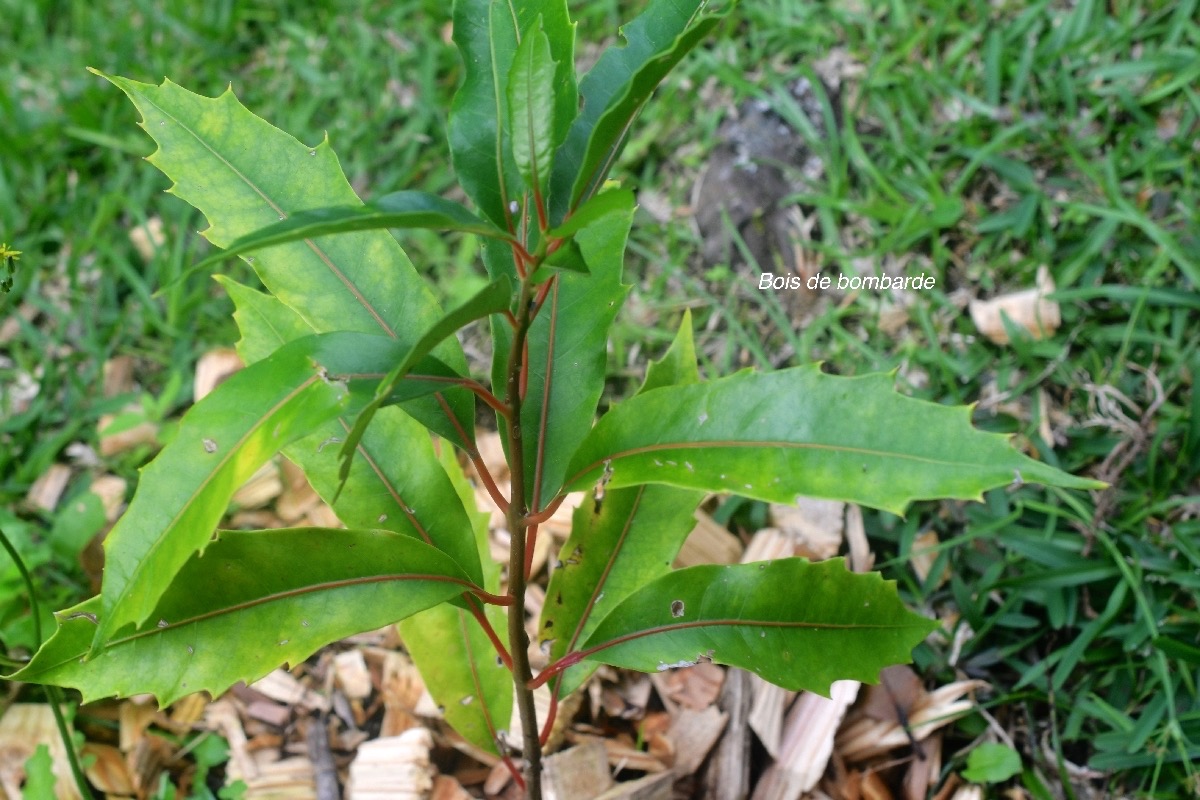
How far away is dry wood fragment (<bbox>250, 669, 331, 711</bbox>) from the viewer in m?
1.85

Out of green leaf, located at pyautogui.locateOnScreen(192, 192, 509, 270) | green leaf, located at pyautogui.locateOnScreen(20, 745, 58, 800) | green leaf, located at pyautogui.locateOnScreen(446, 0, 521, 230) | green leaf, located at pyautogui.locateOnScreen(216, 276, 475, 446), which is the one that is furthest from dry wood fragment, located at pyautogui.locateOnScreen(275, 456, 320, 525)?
green leaf, located at pyautogui.locateOnScreen(192, 192, 509, 270)

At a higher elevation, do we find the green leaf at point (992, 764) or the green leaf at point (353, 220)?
the green leaf at point (353, 220)

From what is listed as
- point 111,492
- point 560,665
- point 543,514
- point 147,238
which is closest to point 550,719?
point 560,665

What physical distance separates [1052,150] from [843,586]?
61.1 inches

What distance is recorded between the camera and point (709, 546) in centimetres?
188

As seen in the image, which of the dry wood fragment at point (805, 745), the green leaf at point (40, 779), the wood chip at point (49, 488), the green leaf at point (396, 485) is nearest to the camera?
the green leaf at point (396, 485)

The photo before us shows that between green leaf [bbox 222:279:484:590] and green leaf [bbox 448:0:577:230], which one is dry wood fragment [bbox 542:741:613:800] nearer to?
green leaf [bbox 222:279:484:590]

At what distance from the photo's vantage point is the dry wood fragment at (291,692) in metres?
1.85

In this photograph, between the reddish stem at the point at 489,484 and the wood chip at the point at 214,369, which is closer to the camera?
the reddish stem at the point at 489,484

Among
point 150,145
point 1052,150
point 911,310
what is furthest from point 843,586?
point 150,145

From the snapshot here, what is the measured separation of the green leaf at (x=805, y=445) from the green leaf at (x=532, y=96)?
0.35 m

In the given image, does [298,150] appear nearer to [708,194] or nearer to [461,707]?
[461,707]

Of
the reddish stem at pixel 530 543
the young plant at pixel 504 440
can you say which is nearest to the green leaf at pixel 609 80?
the young plant at pixel 504 440

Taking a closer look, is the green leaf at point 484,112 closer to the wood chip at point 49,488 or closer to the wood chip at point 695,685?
the wood chip at point 695,685
